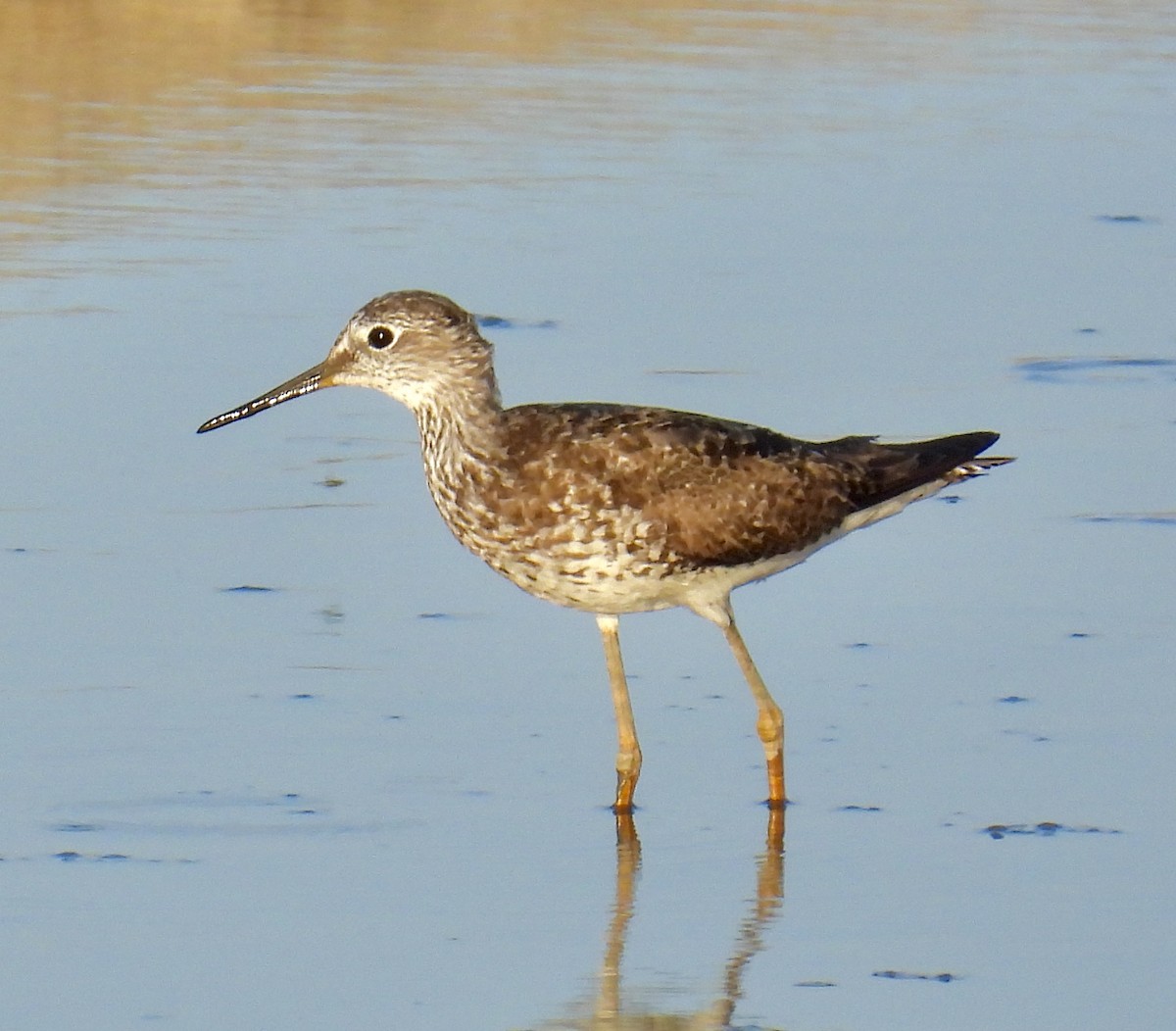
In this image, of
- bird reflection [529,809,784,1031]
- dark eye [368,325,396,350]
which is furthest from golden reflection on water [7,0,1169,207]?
bird reflection [529,809,784,1031]

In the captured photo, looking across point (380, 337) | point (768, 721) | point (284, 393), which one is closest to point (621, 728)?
point (768, 721)

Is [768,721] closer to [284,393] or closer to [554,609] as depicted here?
[554,609]

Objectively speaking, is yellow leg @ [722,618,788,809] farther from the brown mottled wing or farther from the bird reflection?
the brown mottled wing

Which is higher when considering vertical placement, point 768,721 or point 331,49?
point 331,49

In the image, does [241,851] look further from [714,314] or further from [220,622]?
[714,314]

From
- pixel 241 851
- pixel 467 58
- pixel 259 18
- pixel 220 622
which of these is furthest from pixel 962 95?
pixel 241 851

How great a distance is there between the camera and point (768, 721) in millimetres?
7195

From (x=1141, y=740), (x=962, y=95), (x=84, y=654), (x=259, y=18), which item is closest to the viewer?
(x=1141, y=740)

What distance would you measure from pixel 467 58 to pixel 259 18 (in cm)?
186

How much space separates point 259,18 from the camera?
18.0 meters

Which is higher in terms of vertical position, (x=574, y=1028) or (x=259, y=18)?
(x=259, y=18)

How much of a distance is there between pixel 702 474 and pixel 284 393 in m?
1.37

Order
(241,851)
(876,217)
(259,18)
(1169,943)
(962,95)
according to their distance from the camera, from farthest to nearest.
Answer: (259,18)
(962,95)
(876,217)
(241,851)
(1169,943)

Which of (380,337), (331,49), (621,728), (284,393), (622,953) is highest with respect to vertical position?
(331,49)
